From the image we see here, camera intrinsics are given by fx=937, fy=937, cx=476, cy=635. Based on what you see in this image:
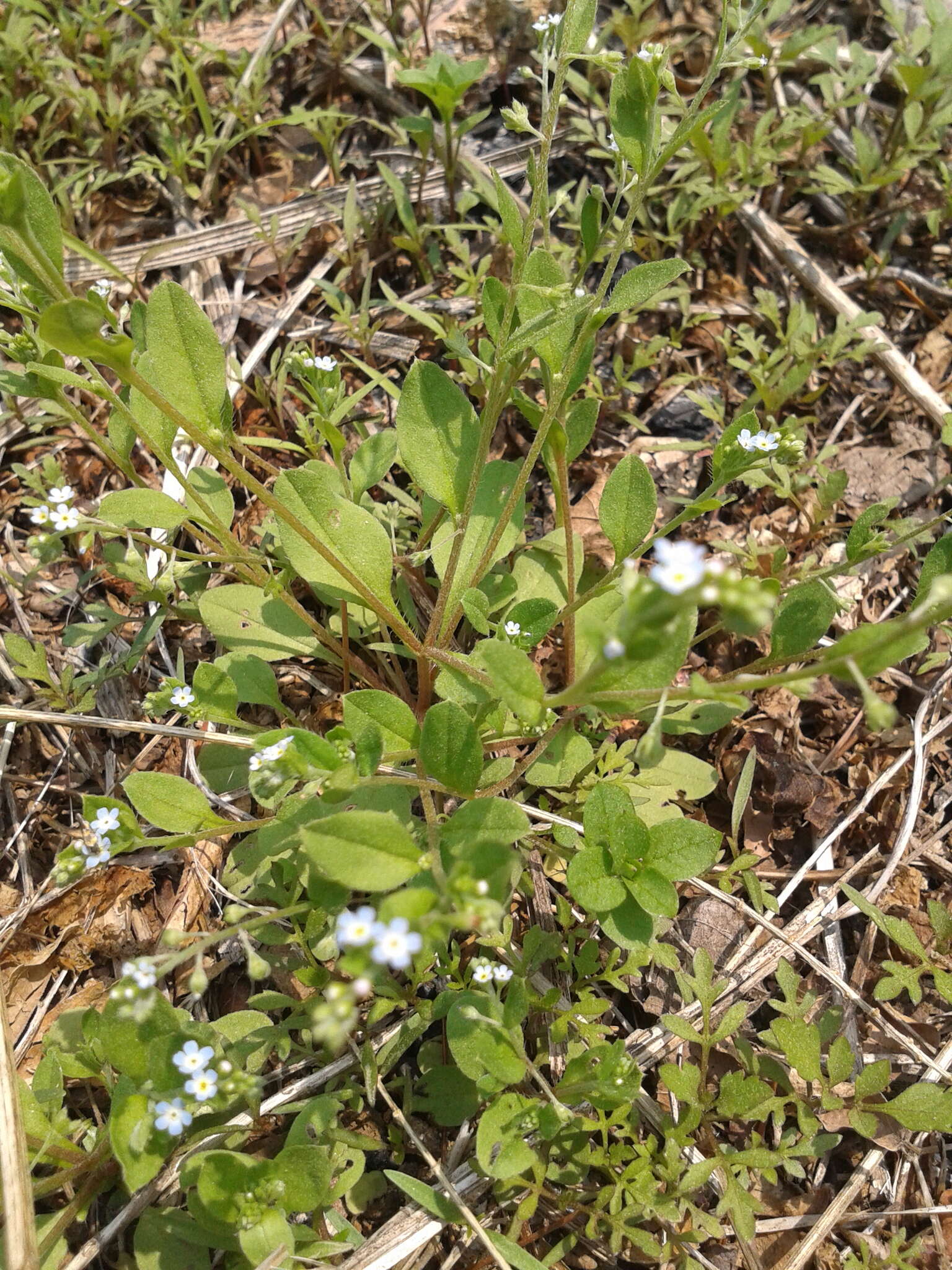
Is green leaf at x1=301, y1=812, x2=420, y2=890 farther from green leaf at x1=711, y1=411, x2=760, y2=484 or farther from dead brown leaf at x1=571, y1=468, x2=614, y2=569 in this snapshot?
dead brown leaf at x1=571, y1=468, x2=614, y2=569

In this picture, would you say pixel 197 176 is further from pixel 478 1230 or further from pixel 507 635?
pixel 478 1230

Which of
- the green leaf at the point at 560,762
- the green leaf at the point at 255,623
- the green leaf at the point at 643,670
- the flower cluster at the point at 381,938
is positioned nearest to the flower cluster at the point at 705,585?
the green leaf at the point at 643,670

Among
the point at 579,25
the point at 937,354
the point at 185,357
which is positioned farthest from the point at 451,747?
the point at 937,354

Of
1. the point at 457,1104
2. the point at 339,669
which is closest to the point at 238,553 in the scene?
the point at 339,669

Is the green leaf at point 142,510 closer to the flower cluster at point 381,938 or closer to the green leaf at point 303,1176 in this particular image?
the flower cluster at point 381,938

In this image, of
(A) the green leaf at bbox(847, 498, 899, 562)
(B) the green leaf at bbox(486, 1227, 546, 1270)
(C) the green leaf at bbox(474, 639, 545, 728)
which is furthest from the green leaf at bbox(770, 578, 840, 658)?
(B) the green leaf at bbox(486, 1227, 546, 1270)

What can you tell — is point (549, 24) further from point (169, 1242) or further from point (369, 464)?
point (169, 1242)
